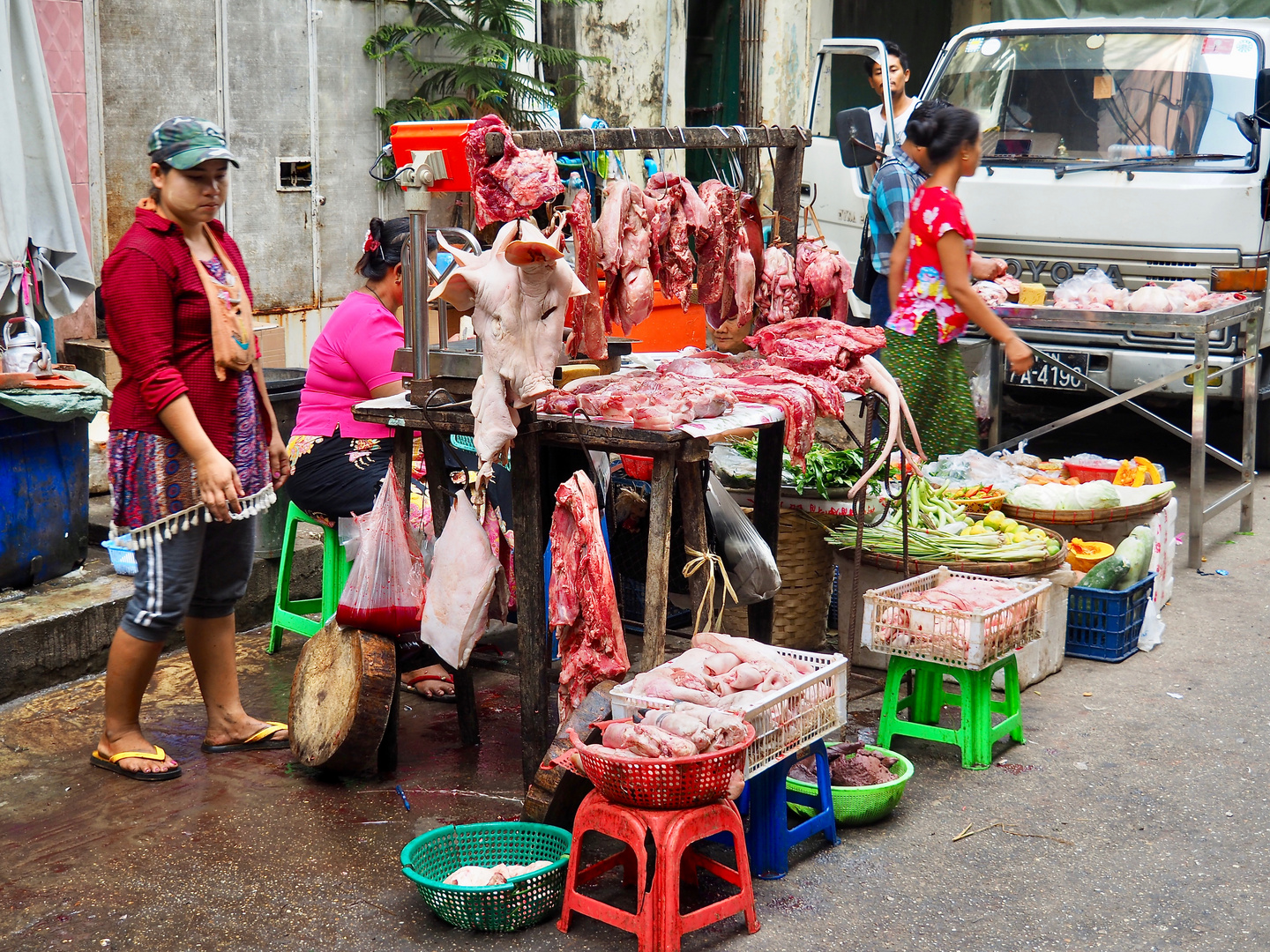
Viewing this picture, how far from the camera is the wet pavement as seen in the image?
3395 mm

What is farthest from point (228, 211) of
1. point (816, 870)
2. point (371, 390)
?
point (816, 870)

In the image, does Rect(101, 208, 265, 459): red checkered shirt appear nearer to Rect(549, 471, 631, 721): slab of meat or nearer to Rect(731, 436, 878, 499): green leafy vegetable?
Rect(549, 471, 631, 721): slab of meat

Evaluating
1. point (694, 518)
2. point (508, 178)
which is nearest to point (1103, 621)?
point (694, 518)

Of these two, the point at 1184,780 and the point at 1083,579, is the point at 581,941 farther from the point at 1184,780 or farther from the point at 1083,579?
the point at 1083,579

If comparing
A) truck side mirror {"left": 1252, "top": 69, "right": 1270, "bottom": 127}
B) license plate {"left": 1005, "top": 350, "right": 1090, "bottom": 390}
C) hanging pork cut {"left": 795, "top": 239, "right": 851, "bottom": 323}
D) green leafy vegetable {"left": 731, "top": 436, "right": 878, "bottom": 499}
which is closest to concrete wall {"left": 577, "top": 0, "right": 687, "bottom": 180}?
license plate {"left": 1005, "top": 350, "right": 1090, "bottom": 390}

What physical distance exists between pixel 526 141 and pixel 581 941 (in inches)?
94.5

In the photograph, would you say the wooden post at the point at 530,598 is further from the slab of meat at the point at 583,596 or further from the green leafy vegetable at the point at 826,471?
the green leafy vegetable at the point at 826,471

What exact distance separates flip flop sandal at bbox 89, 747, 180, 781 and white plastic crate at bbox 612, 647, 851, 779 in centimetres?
165

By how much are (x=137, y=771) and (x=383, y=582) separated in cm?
101

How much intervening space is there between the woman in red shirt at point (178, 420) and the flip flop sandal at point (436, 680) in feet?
3.33

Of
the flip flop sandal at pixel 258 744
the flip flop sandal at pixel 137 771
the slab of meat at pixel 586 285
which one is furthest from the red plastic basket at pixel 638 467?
the flip flop sandal at pixel 137 771

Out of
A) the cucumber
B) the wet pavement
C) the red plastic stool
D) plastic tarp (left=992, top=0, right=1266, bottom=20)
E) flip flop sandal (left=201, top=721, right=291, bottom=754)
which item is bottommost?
the wet pavement

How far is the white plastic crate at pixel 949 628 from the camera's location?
4305 millimetres

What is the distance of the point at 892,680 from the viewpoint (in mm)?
4543
